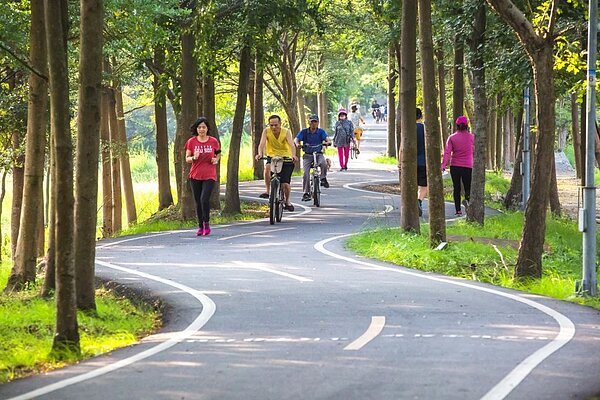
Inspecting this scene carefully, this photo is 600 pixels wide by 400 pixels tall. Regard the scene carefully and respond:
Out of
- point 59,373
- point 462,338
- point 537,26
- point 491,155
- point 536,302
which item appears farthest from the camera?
point 491,155

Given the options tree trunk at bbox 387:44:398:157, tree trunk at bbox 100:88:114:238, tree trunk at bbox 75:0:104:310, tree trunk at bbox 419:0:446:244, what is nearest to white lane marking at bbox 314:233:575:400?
tree trunk at bbox 419:0:446:244

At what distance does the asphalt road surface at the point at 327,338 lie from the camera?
7789 mm

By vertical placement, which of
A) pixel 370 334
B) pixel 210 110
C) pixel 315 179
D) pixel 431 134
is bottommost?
pixel 370 334

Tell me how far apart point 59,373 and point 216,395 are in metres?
1.61

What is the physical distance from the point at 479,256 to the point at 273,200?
6932 millimetres

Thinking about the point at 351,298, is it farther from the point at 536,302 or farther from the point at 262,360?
the point at 262,360

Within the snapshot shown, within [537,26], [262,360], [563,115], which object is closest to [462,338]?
[262,360]

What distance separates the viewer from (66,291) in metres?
10.1

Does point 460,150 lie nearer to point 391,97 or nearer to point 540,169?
point 540,169

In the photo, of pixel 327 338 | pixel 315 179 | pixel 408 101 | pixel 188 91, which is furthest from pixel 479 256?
pixel 315 179

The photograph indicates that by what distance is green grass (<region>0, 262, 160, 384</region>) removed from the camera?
9.69m

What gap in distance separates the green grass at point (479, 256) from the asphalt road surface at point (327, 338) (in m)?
0.59

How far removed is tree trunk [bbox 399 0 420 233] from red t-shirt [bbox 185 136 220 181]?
373 cm

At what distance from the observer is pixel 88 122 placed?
37.3 ft
